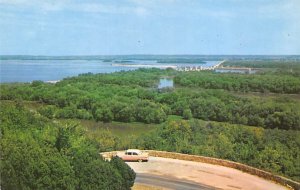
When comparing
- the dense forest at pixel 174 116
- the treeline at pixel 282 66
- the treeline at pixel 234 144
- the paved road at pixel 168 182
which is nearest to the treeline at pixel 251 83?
the dense forest at pixel 174 116

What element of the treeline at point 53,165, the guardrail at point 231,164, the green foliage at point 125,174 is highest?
the treeline at point 53,165

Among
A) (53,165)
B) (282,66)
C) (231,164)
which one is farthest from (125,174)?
(282,66)

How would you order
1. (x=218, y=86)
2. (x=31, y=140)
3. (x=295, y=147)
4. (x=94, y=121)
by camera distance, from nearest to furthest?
1. (x=31, y=140)
2. (x=295, y=147)
3. (x=94, y=121)
4. (x=218, y=86)

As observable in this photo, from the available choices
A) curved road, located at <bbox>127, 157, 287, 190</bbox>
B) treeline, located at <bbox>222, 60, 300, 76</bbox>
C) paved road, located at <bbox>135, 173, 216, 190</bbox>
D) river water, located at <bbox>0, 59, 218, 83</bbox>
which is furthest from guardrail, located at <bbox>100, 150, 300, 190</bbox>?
river water, located at <bbox>0, 59, 218, 83</bbox>

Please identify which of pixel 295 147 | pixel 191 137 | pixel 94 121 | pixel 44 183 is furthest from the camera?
pixel 94 121

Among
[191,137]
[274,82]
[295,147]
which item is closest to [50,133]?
[191,137]

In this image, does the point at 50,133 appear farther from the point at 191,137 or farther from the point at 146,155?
the point at 191,137

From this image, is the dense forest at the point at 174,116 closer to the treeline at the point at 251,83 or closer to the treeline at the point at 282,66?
the treeline at the point at 251,83
